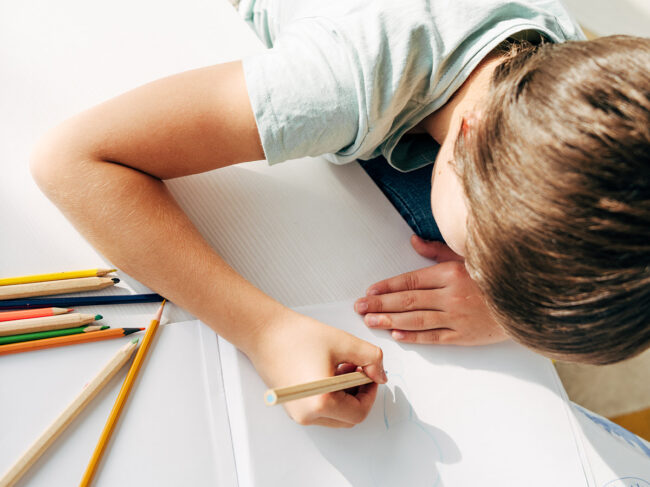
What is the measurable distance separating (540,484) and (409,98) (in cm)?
34

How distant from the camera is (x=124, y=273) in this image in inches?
15.1

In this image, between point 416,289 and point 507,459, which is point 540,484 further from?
point 416,289

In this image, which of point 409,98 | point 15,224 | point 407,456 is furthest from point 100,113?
point 407,456

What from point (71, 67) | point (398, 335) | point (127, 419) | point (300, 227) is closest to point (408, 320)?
point (398, 335)

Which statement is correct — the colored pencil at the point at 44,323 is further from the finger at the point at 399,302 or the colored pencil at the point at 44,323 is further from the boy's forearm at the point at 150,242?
the finger at the point at 399,302

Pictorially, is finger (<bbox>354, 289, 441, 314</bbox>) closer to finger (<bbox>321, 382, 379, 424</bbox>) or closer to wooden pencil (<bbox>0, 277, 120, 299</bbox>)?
finger (<bbox>321, 382, 379, 424</bbox>)

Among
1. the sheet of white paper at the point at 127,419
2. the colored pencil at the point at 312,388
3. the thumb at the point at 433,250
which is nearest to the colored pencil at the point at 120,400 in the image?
the sheet of white paper at the point at 127,419

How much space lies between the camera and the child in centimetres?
26

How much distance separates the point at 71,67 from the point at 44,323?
0.26 m

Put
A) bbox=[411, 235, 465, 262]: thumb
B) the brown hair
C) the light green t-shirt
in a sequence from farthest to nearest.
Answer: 1. bbox=[411, 235, 465, 262]: thumb
2. the light green t-shirt
3. the brown hair

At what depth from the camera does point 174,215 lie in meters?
0.38

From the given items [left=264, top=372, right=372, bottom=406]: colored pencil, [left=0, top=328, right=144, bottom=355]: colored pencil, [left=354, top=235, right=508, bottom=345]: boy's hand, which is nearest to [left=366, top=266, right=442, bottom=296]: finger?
[left=354, top=235, right=508, bottom=345]: boy's hand

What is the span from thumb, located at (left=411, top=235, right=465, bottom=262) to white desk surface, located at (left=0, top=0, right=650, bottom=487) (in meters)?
0.19

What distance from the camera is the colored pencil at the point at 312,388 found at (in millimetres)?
257
